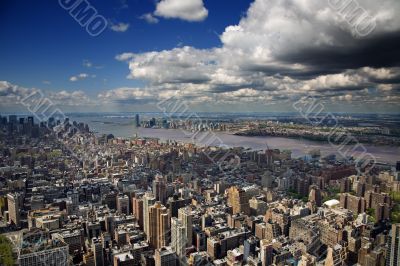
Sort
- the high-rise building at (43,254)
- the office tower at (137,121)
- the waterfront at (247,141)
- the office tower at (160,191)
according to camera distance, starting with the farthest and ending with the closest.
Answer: the office tower at (137,121) → the waterfront at (247,141) → the office tower at (160,191) → the high-rise building at (43,254)

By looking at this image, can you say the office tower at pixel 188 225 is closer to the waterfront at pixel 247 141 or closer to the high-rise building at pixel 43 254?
the high-rise building at pixel 43 254

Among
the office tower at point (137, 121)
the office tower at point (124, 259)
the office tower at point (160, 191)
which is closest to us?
the office tower at point (124, 259)

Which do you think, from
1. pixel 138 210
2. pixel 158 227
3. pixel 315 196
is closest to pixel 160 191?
pixel 138 210

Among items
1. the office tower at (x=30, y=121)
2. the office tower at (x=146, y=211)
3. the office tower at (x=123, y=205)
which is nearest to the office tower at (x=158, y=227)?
the office tower at (x=146, y=211)

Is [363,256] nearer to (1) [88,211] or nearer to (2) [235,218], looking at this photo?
(2) [235,218]

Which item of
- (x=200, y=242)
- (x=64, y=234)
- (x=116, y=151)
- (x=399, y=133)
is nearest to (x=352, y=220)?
(x=399, y=133)

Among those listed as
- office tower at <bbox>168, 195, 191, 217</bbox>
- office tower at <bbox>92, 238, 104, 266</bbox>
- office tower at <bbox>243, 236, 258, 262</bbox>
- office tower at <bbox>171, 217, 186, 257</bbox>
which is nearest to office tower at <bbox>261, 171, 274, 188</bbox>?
office tower at <bbox>168, 195, 191, 217</bbox>
